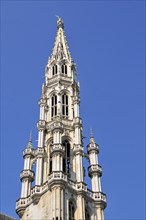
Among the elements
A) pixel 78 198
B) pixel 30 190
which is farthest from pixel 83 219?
pixel 30 190

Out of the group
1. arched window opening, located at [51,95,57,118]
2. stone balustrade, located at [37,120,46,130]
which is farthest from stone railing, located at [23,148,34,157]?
arched window opening, located at [51,95,57,118]

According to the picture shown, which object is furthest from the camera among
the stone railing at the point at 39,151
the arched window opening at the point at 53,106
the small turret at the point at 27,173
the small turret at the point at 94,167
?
the arched window opening at the point at 53,106

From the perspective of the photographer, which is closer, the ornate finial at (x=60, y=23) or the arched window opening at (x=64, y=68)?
the arched window opening at (x=64, y=68)

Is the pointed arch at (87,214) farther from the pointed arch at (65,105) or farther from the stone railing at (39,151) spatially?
the pointed arch at (65,105)

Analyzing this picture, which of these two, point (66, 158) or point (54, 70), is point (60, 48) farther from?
point (66, 158)

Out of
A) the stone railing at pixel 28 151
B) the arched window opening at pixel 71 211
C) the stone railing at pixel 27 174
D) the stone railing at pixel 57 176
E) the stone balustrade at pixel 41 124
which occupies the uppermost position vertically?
the stone balustrade at pixel 41 124

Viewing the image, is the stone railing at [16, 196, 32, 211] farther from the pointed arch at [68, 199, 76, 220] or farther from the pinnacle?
the pinnacle

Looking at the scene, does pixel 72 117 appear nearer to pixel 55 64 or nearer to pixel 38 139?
pixel 38 139

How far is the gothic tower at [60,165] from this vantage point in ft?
158

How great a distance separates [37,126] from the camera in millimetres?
58812

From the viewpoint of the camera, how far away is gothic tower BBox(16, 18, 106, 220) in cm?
4812

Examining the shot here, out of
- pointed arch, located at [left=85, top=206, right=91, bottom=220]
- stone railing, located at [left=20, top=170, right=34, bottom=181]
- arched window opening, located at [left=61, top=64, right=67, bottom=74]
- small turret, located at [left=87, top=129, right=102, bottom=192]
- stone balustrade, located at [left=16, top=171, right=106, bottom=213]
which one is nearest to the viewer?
stone balustrade, located at [left=16, top=171, right=106, bottom=213]

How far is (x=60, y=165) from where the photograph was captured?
1986 inches

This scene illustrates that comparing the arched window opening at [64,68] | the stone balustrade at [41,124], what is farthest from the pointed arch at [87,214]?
the arched window opening at [64,68]
